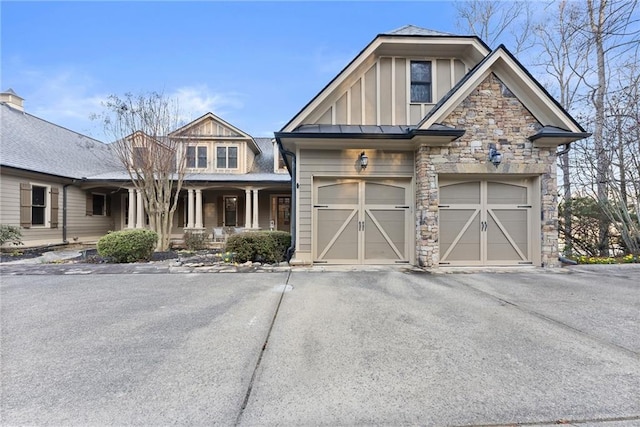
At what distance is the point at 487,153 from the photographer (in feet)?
22.7

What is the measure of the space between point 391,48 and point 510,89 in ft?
10.2

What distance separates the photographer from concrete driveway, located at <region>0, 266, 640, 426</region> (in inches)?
76.1

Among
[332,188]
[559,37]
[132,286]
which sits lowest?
[132,286]

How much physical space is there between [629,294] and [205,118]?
15.4m

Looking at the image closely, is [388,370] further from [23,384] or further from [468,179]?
[468,179]

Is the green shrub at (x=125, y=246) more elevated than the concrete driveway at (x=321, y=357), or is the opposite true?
the green shrub at (x=125, y=246)

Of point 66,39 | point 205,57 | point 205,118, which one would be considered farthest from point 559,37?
point 66,39

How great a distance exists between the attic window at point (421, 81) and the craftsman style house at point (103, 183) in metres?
7.04

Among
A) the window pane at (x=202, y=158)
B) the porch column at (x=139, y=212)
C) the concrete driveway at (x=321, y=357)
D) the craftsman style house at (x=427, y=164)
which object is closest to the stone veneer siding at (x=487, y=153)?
the craftsman style house at (x=427, y=164)

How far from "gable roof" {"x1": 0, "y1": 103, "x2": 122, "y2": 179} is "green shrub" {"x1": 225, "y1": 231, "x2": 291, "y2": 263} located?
27.6 feet

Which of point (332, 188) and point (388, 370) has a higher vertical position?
point (332, 188)

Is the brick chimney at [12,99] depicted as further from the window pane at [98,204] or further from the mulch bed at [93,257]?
the mulch bed at [93,257]

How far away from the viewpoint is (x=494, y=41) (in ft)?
45.2

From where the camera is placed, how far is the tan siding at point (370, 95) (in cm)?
761
